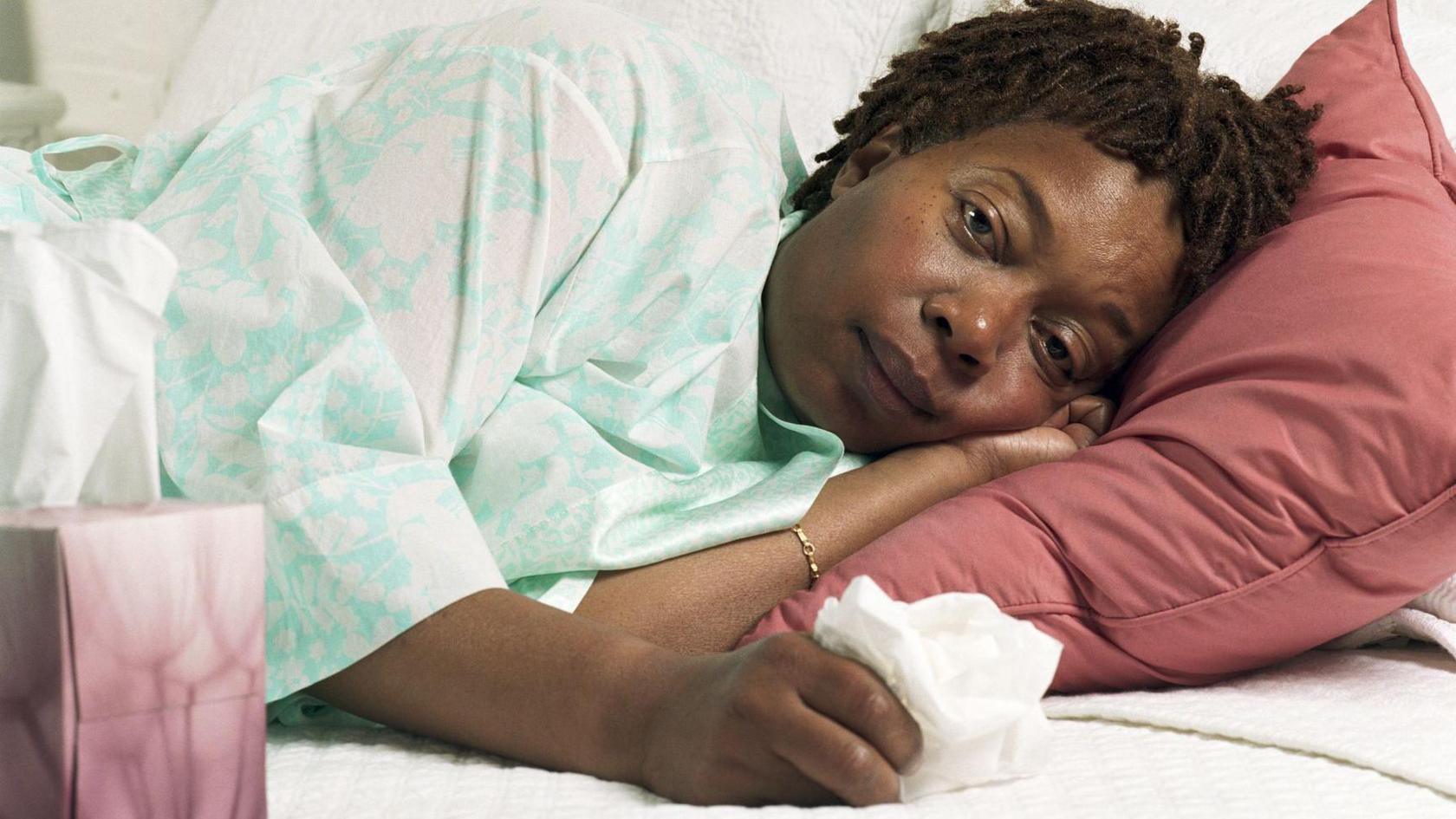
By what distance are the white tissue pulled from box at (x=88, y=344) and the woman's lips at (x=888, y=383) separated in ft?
1.88

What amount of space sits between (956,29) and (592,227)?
1.62 ft

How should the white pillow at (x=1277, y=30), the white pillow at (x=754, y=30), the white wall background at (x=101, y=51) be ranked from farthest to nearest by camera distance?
the white wall background at (x=101, y=51) < the white pillow at (x=754, y=30) < the white pillow at (x=1277, y=30)

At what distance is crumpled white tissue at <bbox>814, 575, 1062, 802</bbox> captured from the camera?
23.3 inches

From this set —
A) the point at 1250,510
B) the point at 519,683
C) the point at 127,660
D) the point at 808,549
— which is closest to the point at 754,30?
the point at 808,549

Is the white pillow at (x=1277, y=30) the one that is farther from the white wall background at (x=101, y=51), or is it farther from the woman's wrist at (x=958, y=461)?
the white wall background at (x=101, y=51)

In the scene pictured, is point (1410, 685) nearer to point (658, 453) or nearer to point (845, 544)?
point (845, 544)

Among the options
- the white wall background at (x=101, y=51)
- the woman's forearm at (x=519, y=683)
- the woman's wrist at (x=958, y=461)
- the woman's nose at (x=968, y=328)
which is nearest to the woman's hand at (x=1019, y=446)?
the woman's wrist at (x=958, y=461)

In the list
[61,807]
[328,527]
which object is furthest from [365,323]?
[61,807]

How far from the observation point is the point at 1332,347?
889 millimetres

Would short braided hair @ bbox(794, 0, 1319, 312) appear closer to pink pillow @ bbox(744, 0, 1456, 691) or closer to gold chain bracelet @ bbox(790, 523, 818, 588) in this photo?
pink pillow @ bbox(744, 0, 1456, 691)

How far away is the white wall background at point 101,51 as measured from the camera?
2162 mm

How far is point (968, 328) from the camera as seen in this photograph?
1.00 m

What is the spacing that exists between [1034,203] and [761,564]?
0.35 meters

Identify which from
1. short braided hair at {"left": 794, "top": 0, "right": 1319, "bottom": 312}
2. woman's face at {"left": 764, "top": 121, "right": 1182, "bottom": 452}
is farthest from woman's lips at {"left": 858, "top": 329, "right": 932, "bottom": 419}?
short braided hair at {"left": 794, "top": 0, "right": 1319, "bottom": 312}
